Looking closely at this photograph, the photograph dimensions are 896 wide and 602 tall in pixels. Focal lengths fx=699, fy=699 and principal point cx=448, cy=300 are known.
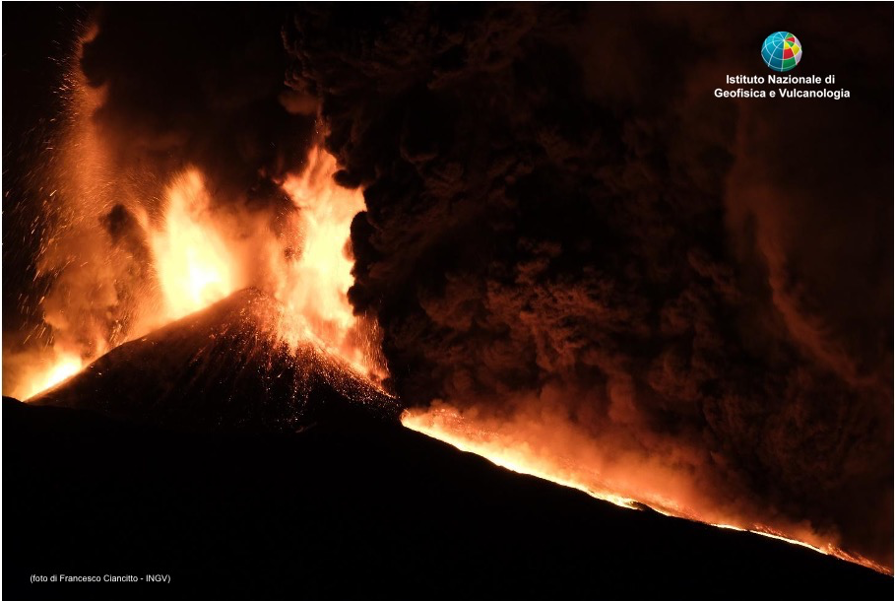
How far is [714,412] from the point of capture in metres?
6.66

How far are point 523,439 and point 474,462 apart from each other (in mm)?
2845

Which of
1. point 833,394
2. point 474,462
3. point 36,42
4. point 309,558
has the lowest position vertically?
point 309,558

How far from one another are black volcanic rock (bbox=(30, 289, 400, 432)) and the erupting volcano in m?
0.04

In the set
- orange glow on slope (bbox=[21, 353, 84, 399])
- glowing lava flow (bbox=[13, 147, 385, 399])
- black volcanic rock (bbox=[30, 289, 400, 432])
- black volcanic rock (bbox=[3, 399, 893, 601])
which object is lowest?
black volcanic rock (bbox=[3, 399, 893, 601])

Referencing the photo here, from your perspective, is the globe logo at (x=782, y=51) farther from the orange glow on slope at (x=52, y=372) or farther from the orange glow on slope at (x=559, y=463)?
the orange glow on slope at (x=52, y=372)

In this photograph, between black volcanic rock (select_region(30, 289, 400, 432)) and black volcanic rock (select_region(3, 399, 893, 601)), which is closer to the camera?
black volcanic rock (select_region(3, 399, 893, 601))

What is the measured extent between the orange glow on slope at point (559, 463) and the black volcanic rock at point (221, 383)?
2.19ft

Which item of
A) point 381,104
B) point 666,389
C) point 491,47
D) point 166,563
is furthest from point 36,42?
point 666,389

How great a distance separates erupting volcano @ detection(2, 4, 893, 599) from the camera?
4039mm

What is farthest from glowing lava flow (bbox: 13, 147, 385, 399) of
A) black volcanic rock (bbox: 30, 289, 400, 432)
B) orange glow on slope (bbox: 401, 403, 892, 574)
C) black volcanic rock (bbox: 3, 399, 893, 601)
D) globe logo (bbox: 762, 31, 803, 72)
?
globe logo (bbox: 762, 31, 803, 72)

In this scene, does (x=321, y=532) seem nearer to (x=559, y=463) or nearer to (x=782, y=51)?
(x=559, y=463)

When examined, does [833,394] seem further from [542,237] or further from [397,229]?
[397,229]

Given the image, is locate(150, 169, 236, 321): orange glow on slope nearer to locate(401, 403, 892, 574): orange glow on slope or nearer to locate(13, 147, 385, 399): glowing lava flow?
locate(13, 147, 385, 399): glowing lava flow

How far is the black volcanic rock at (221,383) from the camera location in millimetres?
5418
